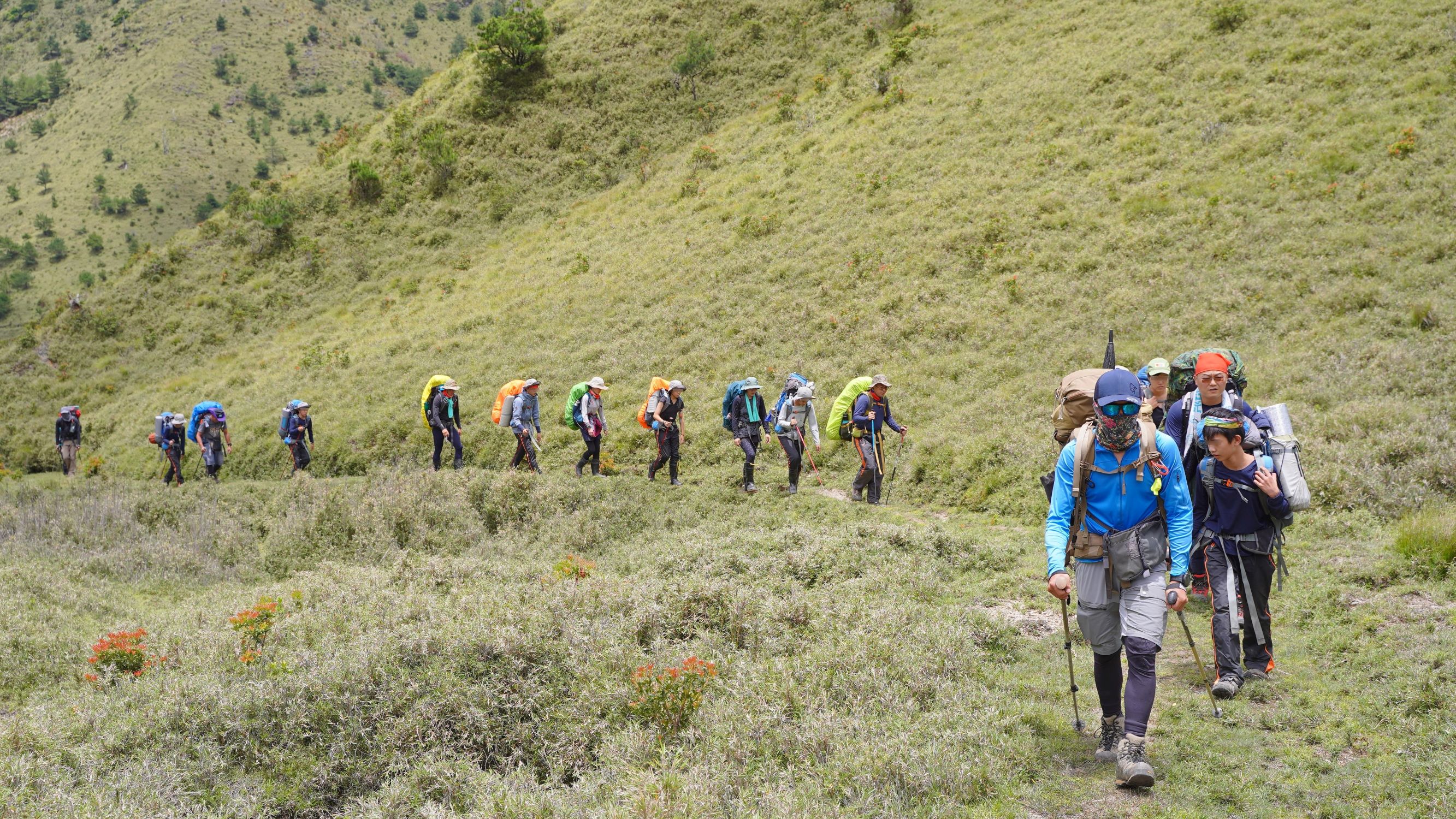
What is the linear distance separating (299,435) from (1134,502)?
20.9 meters

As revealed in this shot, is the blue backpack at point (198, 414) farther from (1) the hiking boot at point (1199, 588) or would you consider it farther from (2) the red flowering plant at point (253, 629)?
(1) the hiking boot at point (1199, 588)

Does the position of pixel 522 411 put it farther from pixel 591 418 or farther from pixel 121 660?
pixel 121 660

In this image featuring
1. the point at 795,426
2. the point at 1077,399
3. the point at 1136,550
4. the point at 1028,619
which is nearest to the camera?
the point at 1136,550

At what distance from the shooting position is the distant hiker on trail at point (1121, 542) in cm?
483

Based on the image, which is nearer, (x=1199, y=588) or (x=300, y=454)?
(x=1199, y=588)

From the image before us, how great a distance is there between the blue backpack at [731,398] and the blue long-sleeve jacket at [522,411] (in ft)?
15.3

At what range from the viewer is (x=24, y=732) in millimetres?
5703

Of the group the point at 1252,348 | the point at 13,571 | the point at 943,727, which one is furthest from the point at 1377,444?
the point at 13,571

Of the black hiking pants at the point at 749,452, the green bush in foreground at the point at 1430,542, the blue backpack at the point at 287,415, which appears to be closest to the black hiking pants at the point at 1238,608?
the green bush in foreground at the point at 1430,542

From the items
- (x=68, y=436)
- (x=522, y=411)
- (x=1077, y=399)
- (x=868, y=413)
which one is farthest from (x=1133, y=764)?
(x=68, y=436)

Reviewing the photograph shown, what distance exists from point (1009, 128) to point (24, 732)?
29.2m

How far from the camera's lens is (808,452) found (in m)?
17.1

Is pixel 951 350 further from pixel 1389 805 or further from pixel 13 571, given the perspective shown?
pixel 13 571

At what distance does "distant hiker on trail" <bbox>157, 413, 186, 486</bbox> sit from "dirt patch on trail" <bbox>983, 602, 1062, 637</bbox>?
72.4 ft
